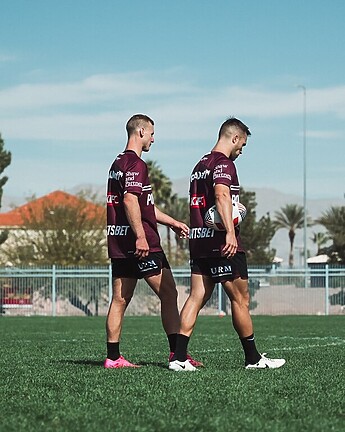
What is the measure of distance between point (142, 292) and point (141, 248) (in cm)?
3178

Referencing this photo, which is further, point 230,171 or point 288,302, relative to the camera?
point 288,302

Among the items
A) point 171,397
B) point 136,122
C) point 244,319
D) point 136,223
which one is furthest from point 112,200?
point 171,397

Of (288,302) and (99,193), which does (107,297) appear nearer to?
(288,302)

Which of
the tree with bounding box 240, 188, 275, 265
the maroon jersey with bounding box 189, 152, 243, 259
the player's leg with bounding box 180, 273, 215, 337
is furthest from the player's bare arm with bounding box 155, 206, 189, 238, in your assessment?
the tree with bounding box 240, 188, 275, 265

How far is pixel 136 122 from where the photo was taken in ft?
29.2

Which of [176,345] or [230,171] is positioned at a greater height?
[230,171]

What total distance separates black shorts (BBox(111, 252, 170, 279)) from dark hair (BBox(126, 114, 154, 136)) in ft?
3.65

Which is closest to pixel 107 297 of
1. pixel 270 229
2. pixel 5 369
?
pixel 5 369

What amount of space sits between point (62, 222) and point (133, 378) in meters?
45.6

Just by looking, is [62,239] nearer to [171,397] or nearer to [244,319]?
[244,319]

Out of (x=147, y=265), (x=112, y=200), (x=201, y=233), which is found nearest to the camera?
(x=201, y=233)

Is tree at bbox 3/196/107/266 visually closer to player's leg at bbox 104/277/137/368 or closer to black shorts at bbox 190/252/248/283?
player's leg at bbox 104/277/137/368

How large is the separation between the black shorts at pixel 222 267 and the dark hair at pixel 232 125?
1028 millimetres

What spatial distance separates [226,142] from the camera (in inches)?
333
